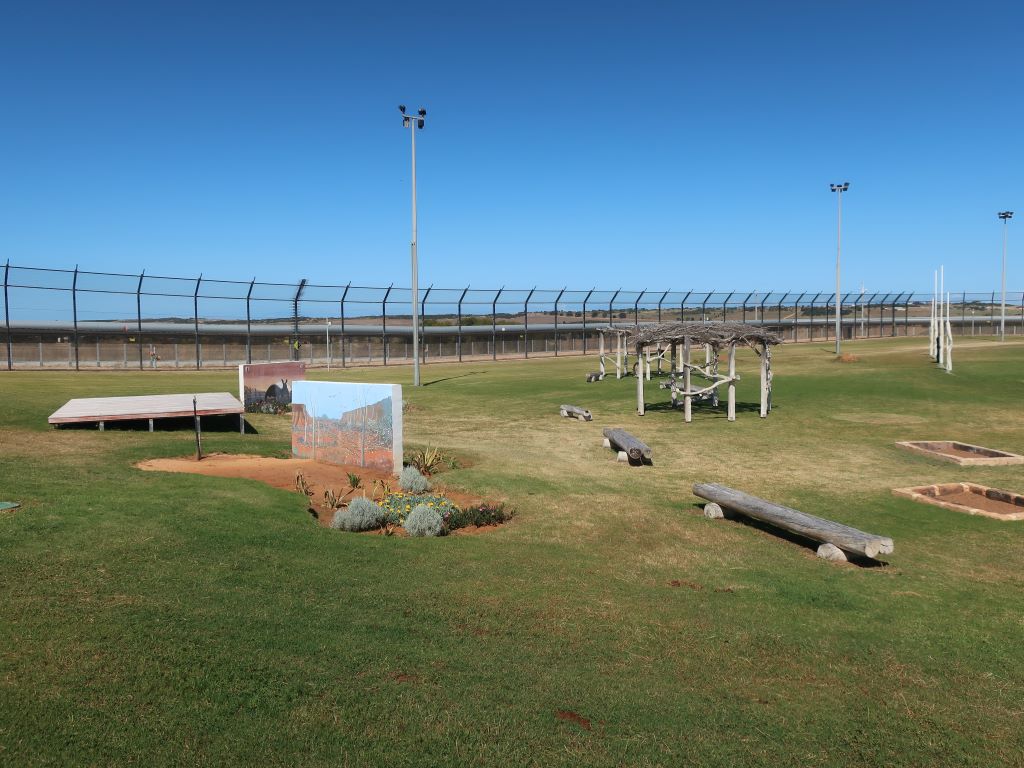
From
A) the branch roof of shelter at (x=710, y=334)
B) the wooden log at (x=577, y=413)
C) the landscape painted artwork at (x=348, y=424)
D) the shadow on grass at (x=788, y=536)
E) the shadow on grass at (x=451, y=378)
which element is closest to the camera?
the shadow on grass at (x=788, y=536)

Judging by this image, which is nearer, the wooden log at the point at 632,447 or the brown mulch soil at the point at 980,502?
the brown mulch soil at the point at 980,502

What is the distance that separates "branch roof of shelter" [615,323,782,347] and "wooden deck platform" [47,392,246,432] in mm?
12106

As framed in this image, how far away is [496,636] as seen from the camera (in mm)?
6012

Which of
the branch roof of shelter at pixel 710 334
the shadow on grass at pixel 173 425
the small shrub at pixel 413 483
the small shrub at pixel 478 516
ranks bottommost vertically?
the small shrub at pixel 478 516

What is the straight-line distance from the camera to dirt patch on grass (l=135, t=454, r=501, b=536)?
11.7 meters

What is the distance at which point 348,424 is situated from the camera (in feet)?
45.3

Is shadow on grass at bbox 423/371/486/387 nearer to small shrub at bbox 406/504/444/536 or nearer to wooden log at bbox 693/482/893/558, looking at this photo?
wooden log at bbox 693/482/893/558

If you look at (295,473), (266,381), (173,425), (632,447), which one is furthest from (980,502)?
(266,381)

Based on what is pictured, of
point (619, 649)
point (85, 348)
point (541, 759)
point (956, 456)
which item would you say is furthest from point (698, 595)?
point (85, 348)

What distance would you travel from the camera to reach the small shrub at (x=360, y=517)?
9594 mm

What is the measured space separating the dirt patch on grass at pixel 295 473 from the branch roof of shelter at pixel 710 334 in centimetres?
1142

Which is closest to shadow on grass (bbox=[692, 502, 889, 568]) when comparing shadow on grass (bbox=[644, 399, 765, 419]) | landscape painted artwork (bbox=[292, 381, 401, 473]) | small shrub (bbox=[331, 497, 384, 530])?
small shrub (bbox=[331, 497, 384, 530])

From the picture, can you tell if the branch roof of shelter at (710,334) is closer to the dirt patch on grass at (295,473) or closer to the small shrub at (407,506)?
the dirt patch on grass at (295,473)

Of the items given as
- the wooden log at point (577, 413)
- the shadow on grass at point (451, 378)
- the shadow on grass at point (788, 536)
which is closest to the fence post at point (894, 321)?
the shadow on grass at point (451, 378)
